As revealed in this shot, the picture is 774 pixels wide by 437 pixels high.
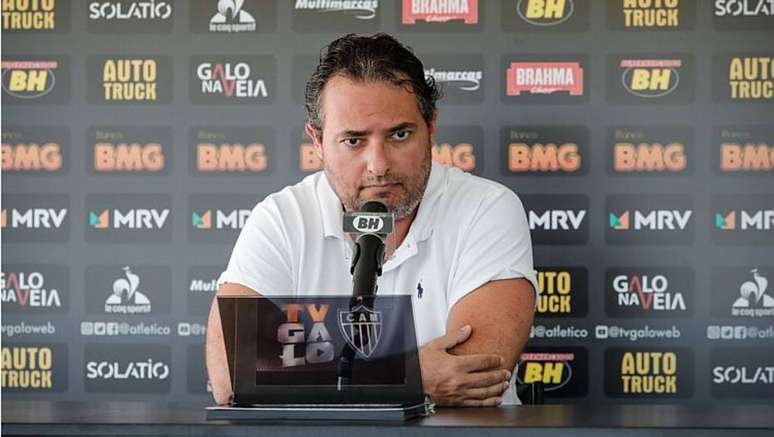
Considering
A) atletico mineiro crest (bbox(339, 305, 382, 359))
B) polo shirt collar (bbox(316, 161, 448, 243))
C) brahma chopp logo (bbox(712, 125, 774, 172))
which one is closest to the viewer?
atletico mineiro crest (bbox(339, 305, 382, 359))

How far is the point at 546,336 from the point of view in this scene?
3.86 m

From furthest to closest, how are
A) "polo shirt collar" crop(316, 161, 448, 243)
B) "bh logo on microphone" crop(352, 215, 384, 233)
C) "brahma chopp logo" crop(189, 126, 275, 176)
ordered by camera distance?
"brahma chopp logo" crop(189, 126, 275, 176) < "polo shirt collar" crop(316, 161, 448, 243) < "bh logo on microphone" crop(352, 215, 384, 233)

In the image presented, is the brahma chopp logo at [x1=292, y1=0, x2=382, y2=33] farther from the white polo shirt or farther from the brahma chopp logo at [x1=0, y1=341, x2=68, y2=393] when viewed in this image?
the brahma chopp logo at [x1=0, y1=341, x2=68, y2=393]

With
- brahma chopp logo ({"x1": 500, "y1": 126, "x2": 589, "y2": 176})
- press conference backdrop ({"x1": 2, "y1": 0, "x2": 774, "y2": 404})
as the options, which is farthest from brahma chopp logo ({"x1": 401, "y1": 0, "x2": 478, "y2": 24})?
brahma chopp logo ({"x1": 500, "y1": 126, "x2": 589, "y2": 176})

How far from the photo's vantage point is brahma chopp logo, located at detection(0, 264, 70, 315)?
13.0 ft

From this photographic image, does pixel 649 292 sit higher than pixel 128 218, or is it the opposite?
pixel 128 218

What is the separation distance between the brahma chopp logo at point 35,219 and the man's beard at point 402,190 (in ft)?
4.72

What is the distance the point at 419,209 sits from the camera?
2.91 m

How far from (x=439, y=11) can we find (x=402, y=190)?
1275 millimetres

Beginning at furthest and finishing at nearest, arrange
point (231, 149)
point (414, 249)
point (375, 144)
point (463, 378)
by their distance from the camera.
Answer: point (231, 149), point (414, 249), point (375, 144), point (463, 378)

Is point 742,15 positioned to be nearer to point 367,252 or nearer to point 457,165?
point 457,165

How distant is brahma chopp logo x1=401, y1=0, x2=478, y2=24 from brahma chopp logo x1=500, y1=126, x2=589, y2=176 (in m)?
0.39

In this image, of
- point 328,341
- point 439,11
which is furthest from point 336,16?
point 328,341

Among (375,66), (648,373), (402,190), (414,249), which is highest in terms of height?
(375,66)
